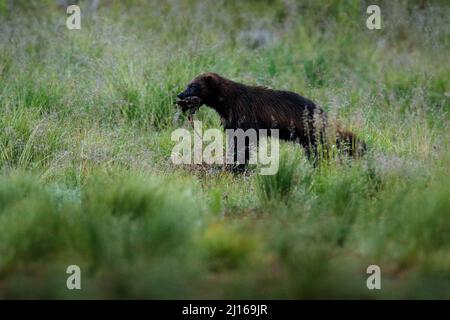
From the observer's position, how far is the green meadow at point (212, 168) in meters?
5.56

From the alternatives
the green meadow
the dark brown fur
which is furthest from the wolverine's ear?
the green meadow

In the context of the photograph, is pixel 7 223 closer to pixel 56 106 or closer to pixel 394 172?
→ pixel 394 172

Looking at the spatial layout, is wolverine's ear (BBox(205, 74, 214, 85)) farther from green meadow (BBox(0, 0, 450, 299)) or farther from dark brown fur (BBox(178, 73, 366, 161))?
green meadow (BBox(0, 0, 450, 299))

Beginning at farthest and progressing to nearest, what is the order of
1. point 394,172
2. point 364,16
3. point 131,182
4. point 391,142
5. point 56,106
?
point 364,16 → point 56,106 → point 391,142 → point 394,172 → point 131,182

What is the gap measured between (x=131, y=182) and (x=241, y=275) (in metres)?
1.57

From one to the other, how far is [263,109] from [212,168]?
0.90 metres

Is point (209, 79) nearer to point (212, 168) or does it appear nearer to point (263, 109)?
point (263, 109)

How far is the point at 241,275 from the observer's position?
217 inches

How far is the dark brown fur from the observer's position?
353 inches

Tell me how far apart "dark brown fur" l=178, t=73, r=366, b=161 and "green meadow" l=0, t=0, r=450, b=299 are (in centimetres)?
30

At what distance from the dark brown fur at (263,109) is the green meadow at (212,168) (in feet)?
0.98

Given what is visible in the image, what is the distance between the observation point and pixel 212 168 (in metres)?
9.12

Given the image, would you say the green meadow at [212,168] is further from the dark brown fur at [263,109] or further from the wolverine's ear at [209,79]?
the wolverine's ear at [209,79]
